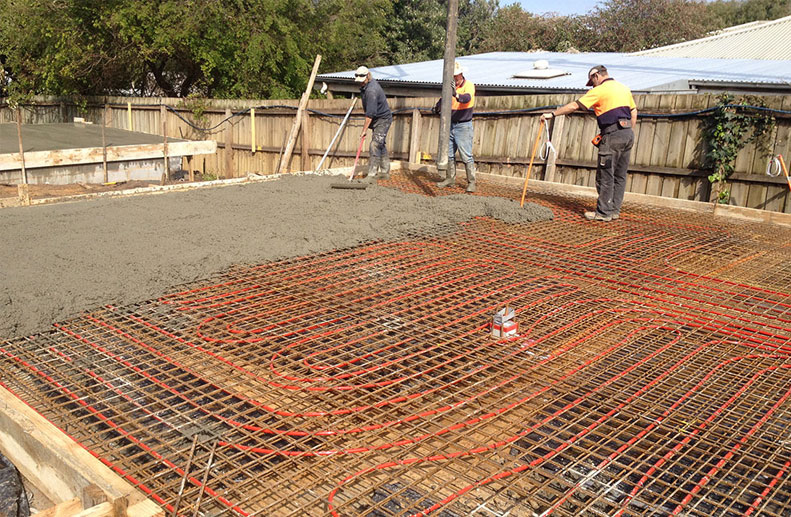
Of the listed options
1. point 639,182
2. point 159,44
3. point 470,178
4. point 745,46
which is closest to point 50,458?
point 470,178

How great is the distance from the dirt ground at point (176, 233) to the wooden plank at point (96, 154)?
141 inches

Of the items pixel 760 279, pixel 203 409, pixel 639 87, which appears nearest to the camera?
pixel 203 409

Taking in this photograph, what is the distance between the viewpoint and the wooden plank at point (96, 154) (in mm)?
8836

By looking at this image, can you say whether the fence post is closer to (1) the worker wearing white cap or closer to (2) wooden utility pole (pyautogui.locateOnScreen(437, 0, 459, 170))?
(1) the worker wearing white cap

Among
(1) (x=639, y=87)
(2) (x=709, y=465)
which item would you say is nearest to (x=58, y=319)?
(2) (x=709, y=465)

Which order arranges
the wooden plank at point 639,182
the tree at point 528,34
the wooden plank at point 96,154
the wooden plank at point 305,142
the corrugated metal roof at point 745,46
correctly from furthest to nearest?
the tree at point 528,34 → the corrugated metal roof at point 745,46 → the wooden plank at point 305,142 → the wooden plank at point 96,154 → the wooden plank at point 639,182

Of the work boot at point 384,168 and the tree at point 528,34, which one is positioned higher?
the tree at point 528,34

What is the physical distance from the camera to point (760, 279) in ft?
14.6

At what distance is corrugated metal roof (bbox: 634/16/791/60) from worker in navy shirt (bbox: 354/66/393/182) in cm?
932

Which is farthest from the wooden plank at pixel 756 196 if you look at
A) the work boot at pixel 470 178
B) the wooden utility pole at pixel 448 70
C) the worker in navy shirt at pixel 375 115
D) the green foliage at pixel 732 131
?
the worker in navy shirt at pixel 375 115

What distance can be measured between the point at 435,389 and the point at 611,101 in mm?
3992

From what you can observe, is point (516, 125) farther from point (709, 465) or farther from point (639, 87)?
point (709, 465)

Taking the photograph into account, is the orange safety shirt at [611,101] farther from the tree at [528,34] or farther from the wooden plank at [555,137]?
the tree at [528,34]

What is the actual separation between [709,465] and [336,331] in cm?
182
